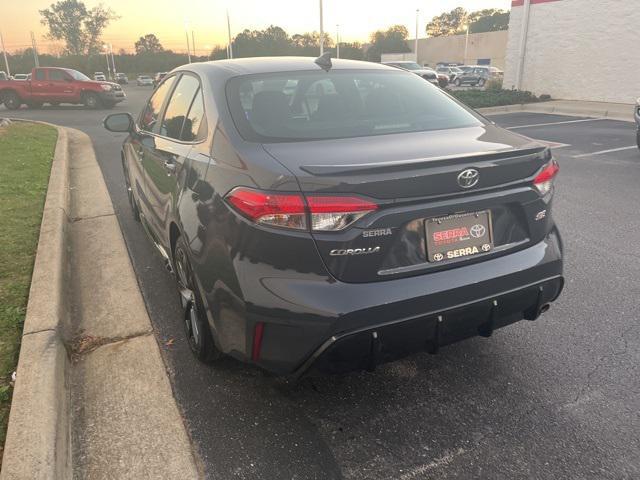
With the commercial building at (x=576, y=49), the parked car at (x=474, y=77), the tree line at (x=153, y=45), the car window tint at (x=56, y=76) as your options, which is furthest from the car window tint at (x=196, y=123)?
the tree line at (x=153, y=45)

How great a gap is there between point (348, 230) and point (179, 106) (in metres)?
1.94

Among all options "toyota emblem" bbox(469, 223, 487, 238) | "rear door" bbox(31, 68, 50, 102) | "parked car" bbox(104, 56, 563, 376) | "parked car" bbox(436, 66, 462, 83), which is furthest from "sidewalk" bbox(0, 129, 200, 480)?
"parked car" bbox(436, 66, 462, 83)

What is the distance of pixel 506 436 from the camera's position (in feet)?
8.05

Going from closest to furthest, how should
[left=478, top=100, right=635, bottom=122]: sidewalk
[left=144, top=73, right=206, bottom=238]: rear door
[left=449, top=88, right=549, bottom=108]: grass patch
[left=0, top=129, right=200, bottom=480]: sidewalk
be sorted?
[left=0, top=129, right=200, bottom=480]: sidewalk < [left=144, top=73, right=206, bottom=238]: rear door < [left=478, top=100, right=635, bottom=122]: sidewalk < [left=449, top=88, right=549, bottom=108]: grass patch

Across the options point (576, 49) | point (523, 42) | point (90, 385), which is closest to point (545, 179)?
point (90, 385)

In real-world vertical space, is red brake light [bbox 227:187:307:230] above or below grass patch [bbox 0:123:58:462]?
above

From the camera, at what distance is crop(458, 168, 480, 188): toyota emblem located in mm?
2307

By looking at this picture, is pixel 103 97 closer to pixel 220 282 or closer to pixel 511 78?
pixel 511 78

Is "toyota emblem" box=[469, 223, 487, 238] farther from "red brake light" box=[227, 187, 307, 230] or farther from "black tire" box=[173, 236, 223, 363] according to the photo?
"black tire" box=[173, 236, 223, 363]

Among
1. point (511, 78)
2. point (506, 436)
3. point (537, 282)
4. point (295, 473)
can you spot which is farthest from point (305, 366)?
point (511, 78)

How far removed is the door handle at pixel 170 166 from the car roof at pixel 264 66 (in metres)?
0.58

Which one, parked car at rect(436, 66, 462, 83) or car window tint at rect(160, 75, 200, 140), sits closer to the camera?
car window tint at rect(160, 75, 200, 140)

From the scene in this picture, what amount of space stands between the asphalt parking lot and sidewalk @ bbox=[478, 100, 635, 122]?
13.7 m

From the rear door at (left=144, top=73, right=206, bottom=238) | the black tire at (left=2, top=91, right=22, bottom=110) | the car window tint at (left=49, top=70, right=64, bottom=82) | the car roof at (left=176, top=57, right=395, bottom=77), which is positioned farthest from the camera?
the black tire at (left=2, top=91, right=22, bottom=110)
